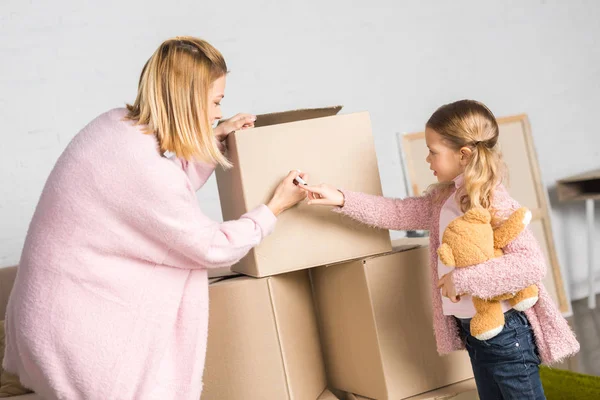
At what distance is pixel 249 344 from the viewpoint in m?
1.53

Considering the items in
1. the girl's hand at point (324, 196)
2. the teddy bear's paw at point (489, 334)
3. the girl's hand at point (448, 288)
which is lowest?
the teddy bear's paw at point (489, 334)

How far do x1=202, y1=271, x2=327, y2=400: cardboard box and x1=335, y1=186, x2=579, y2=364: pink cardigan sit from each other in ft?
0.87

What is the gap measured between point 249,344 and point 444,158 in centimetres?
59

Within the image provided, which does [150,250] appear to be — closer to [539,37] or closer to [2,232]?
[2,232]

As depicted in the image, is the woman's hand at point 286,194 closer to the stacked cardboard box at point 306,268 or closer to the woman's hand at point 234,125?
the stacked cardboard box at point 306,268

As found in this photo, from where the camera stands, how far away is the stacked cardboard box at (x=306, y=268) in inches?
58.8

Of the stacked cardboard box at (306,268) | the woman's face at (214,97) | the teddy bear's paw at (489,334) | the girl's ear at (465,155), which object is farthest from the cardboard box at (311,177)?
the teddy bear's paw at (489,334)

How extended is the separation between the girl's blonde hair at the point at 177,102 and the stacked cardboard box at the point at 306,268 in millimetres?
168

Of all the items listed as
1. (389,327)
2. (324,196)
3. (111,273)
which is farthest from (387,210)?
(111,273)

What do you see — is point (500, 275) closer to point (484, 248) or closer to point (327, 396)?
point (484, 248)

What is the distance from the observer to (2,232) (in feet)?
8.45

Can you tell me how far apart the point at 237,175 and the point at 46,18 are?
1555 mm

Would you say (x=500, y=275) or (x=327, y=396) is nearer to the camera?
(x=500, y=275)

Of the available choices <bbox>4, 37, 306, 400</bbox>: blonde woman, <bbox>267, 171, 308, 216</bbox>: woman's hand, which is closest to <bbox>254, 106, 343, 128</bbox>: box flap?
<bbox>267, 171, 308, 216</bbox>: woman's hand
